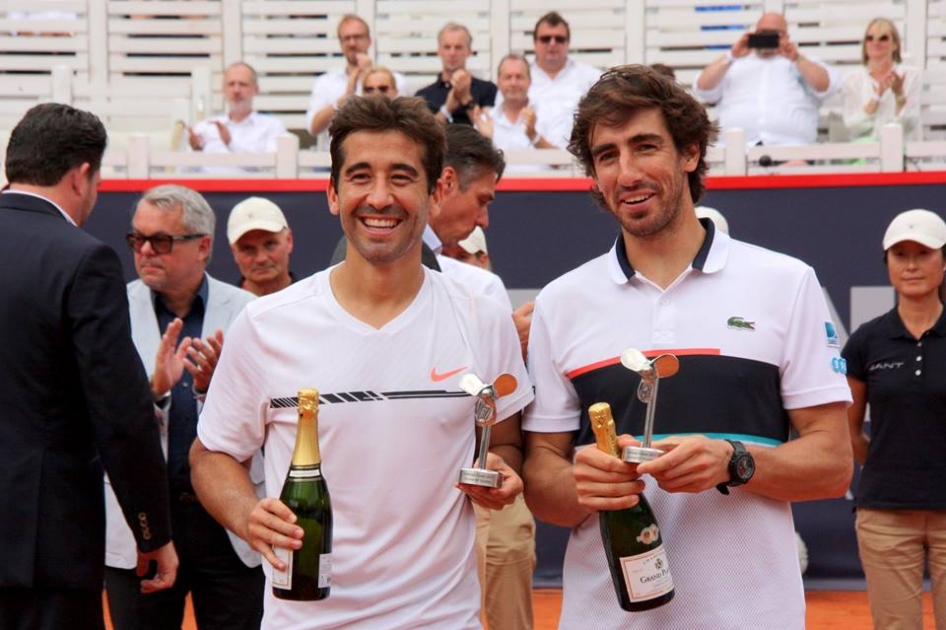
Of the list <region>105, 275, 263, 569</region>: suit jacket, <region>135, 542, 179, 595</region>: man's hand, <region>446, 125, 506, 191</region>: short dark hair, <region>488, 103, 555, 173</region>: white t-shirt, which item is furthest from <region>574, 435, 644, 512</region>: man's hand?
<region>488, 103, 555, 173</region>: white t-shirt

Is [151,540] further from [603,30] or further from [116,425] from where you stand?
[603,30]

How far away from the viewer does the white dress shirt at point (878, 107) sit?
9.95m

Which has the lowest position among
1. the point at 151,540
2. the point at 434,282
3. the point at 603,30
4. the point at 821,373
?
the point at 151,540

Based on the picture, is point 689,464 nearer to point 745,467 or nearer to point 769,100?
point 745,467

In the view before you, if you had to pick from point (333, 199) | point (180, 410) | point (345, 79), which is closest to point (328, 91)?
point (345, 79)

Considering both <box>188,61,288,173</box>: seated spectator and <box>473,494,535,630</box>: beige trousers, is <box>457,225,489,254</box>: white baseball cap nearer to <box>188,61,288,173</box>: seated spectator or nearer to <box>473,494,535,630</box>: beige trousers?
<box>473,494,535,630</box>: beige trousers

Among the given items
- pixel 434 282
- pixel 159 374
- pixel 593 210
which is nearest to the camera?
pixel 434 282

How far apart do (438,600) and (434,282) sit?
73 cm

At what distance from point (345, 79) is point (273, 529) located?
865cm

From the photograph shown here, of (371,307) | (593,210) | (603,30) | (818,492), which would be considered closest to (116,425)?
(371,307)

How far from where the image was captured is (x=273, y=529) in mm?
2707

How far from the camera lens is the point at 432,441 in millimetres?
2928

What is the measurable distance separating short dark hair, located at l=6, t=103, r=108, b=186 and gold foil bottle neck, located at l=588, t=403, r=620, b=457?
6.94 feet

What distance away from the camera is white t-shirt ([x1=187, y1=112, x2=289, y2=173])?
10.7m
